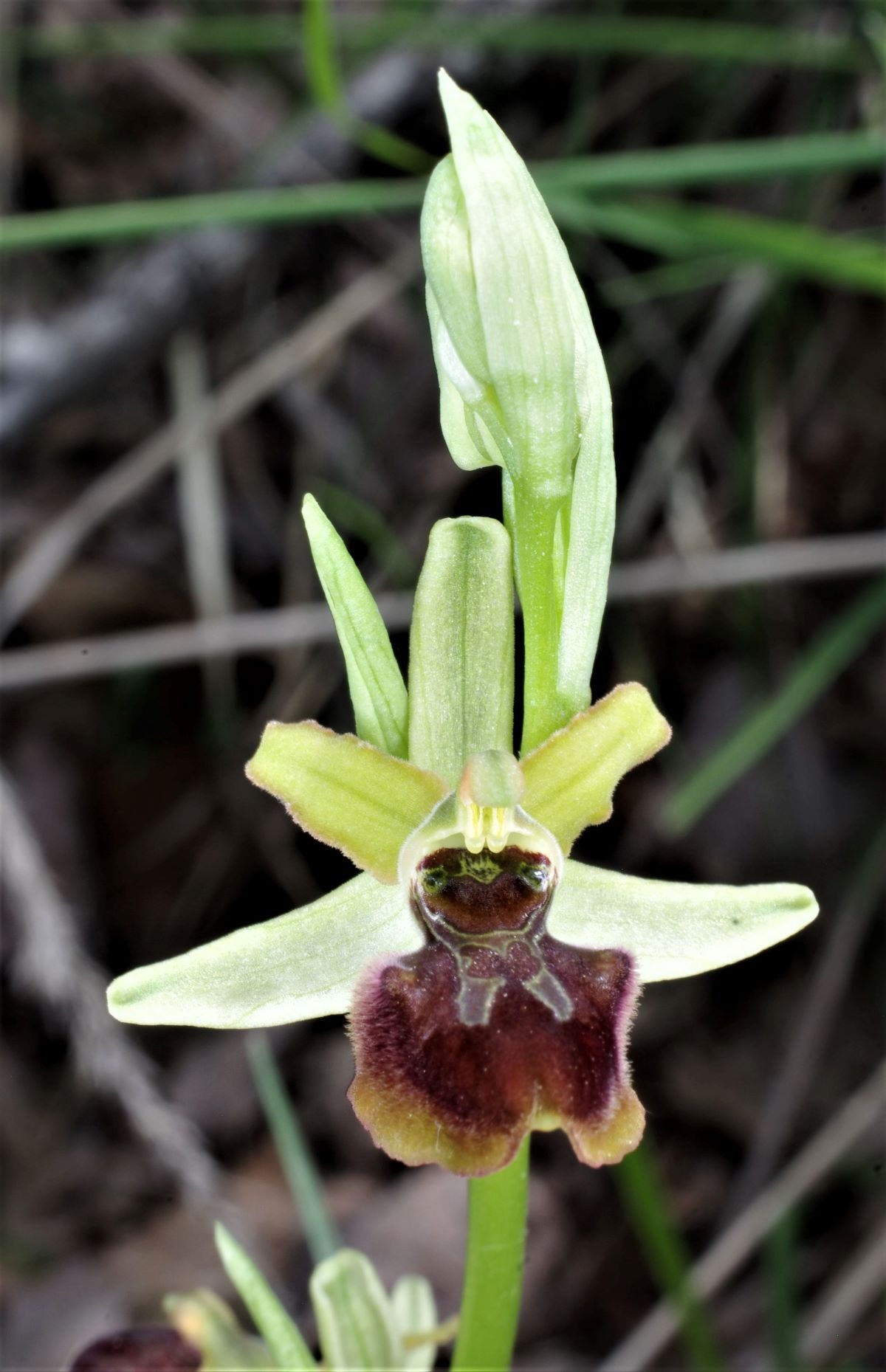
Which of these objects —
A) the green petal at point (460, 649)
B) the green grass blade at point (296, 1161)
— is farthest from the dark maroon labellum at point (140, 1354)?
the green petal at point (460, 649)

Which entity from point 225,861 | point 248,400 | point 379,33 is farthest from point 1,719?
point 379,33

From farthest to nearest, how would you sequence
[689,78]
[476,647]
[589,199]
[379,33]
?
[689,78], [379,33], [589,199], [476,647]

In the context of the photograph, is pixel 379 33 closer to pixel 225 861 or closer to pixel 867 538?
pixel 867 538

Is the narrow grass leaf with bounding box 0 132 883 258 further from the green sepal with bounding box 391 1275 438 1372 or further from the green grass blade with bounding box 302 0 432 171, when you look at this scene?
the green sepal with bounding box 391 1275 438 1372

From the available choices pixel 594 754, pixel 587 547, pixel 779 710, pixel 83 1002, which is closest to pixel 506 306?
pixel 587 547

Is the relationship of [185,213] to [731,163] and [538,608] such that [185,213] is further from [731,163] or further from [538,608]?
[538,608]

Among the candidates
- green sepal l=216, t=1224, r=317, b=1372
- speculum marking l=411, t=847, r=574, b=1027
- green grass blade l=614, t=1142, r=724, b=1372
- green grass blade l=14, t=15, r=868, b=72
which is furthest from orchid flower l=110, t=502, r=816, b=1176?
green grass blade l=14, t=15, r=868, b=72
